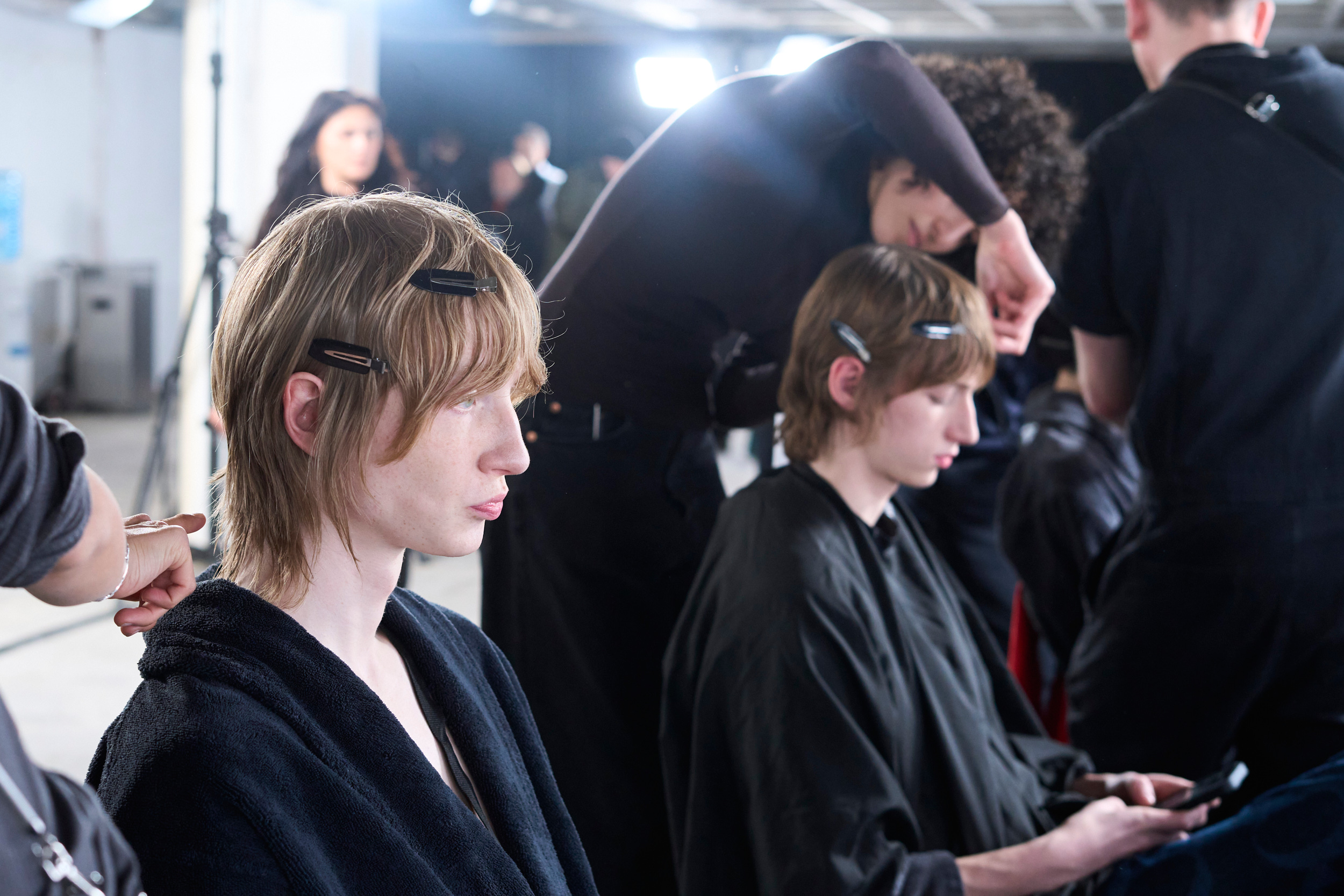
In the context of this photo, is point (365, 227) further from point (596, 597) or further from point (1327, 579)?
point (1327, 579)

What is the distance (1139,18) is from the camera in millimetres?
1839

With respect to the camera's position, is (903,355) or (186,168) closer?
(903,355)

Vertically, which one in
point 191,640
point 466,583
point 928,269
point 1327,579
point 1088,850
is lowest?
point 466,583

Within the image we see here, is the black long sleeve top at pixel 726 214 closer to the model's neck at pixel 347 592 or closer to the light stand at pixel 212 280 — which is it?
the model's neck at pixel 347 592

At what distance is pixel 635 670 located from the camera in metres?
1.79

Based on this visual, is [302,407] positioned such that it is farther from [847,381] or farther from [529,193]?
[529,193]

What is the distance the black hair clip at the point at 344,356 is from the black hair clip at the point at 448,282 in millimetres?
59

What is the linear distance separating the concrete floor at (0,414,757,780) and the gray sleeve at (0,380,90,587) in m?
1.53

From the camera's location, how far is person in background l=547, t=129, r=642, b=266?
20.1 feet

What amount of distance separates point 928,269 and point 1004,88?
1.17ft

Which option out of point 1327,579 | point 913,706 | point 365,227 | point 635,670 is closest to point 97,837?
point 365,227

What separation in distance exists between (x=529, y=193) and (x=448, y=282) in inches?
250

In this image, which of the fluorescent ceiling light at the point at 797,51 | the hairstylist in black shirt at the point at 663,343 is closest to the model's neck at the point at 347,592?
the hairstylist in black shirt at the point at 663,343

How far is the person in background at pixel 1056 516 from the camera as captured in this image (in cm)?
235
